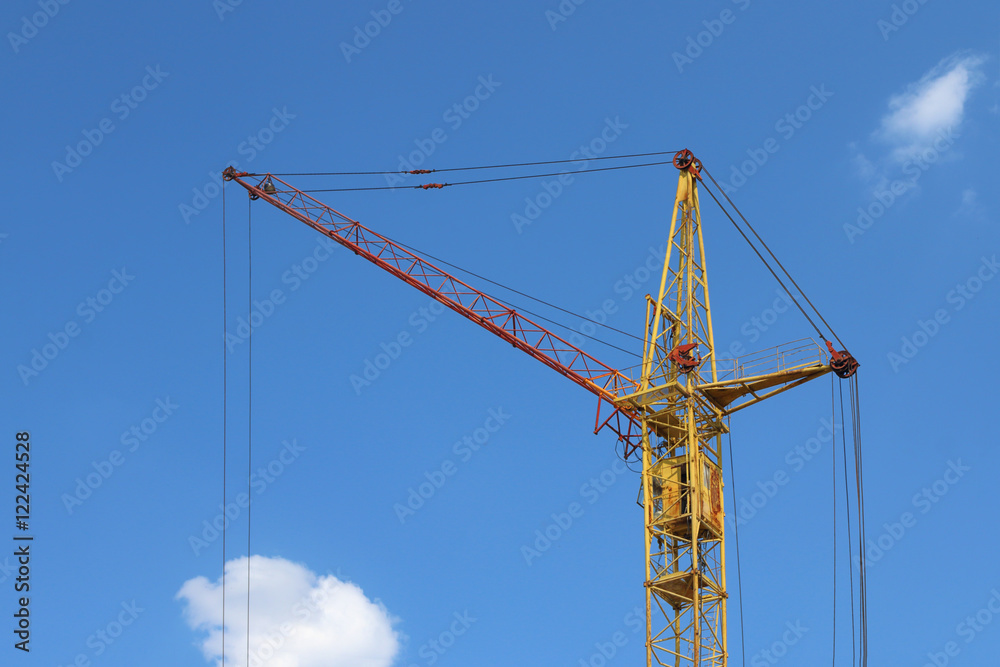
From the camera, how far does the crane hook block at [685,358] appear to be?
59.3m

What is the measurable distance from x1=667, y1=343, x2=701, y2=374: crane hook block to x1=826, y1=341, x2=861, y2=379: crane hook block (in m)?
5.92

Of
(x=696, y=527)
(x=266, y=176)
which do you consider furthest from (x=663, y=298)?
(x=266, y=176)

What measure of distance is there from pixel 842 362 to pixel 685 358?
699 centimetres

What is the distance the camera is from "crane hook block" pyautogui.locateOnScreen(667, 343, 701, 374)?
59.3 m

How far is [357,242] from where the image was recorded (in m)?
71.2

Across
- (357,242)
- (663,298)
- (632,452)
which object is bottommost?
(632,452)

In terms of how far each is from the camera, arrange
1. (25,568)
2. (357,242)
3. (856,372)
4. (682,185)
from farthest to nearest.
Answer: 1. (357,242)
2. (682,185)
3. (856,372)
4. (25,568)

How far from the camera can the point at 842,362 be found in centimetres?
5878

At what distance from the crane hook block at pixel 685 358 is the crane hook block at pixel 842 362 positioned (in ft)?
19.4

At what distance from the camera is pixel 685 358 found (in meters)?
59.5

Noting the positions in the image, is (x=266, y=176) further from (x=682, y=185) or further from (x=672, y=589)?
(x=672, y=589)

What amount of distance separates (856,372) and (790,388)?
10.5 ft

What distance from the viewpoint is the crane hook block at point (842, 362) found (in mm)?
58781

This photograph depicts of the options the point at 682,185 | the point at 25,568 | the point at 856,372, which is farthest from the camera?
the point at 682,185
